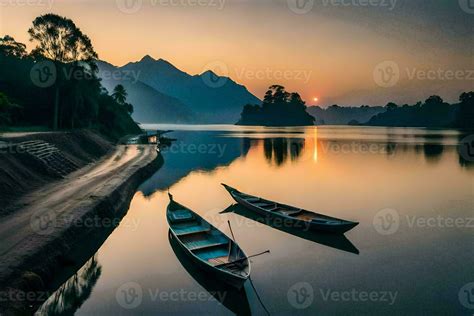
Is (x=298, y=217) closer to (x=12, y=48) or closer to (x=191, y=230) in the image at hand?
(x=191, y=230)

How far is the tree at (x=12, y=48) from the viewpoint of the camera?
226 ft

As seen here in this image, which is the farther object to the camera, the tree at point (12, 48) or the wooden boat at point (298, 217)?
the tree at point (12, 48)

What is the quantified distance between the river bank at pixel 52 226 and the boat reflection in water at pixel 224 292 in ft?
22.4

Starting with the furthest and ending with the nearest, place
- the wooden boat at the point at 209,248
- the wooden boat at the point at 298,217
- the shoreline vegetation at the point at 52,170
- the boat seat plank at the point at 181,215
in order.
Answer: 1. the boat seat plank at the point at 181,215
2. the wooden boat at the point at 298,217
3. the shoreline vegetation at the point at 52,170
4. the wooden boat at the point at 209,248

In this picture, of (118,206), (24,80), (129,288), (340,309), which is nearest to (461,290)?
(340,309)

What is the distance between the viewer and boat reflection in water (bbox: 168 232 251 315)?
560 inches

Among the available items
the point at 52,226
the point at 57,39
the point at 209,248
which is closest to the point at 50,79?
the point at 57,39

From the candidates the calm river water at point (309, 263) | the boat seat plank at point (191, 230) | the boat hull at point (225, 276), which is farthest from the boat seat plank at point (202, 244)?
the boat hull at point (225, 276)

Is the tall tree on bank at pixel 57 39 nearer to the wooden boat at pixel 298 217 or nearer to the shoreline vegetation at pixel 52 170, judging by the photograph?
the shoreline vegetation at pixel 52 170

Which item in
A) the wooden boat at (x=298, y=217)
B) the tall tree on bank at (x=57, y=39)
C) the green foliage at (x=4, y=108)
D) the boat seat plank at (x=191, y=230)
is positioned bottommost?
the boat seat plank at (x=191, y=230)

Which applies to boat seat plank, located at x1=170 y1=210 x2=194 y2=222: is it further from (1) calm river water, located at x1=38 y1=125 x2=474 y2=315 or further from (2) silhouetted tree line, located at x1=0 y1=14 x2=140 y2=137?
(2) silhouetted tree line, located at x1=0 y1=14 x2=140 y2=137

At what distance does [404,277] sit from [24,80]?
68130mm

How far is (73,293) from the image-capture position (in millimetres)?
15633

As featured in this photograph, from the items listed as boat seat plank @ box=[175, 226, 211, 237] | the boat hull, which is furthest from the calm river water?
boat seat plank @ box=[175, 226, 211, 237]
